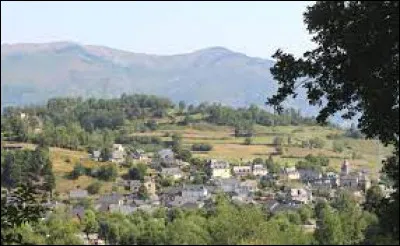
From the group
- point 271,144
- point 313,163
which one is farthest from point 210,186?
point 271,144

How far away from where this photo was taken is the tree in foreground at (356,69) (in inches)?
360

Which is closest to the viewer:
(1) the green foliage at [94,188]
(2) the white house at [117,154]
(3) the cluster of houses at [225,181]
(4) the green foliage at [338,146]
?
(3) the cluster of houses at [225,181]

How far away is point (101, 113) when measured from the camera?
137375mm

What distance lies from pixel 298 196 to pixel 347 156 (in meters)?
41.4

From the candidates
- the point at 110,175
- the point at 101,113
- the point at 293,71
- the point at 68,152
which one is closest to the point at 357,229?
the point at 293,71

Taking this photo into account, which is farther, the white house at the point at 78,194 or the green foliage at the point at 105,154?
the green foliage at the point at 105,154

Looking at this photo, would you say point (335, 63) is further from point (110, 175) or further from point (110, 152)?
point (110, 152)

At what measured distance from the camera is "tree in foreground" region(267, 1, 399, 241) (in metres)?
9.16

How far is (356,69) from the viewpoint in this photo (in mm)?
9500

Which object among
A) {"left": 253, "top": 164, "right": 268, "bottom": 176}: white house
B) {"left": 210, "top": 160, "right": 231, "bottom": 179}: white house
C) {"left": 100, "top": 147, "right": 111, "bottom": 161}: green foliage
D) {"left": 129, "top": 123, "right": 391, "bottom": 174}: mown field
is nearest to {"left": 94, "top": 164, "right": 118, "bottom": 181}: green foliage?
{"left": 100, "top": 147, "right": 111, "bottom": 161}: green foliage

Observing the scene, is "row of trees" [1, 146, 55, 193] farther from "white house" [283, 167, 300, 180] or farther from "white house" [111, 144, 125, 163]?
"white house" [283, 167, 300, 180]

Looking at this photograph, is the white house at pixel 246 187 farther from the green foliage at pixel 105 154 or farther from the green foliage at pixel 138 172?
the green foliage at pixel 105 154

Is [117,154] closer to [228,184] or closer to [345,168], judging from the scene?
[228,184]

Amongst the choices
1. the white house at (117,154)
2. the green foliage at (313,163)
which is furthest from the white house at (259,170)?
the white house at (117,154)
